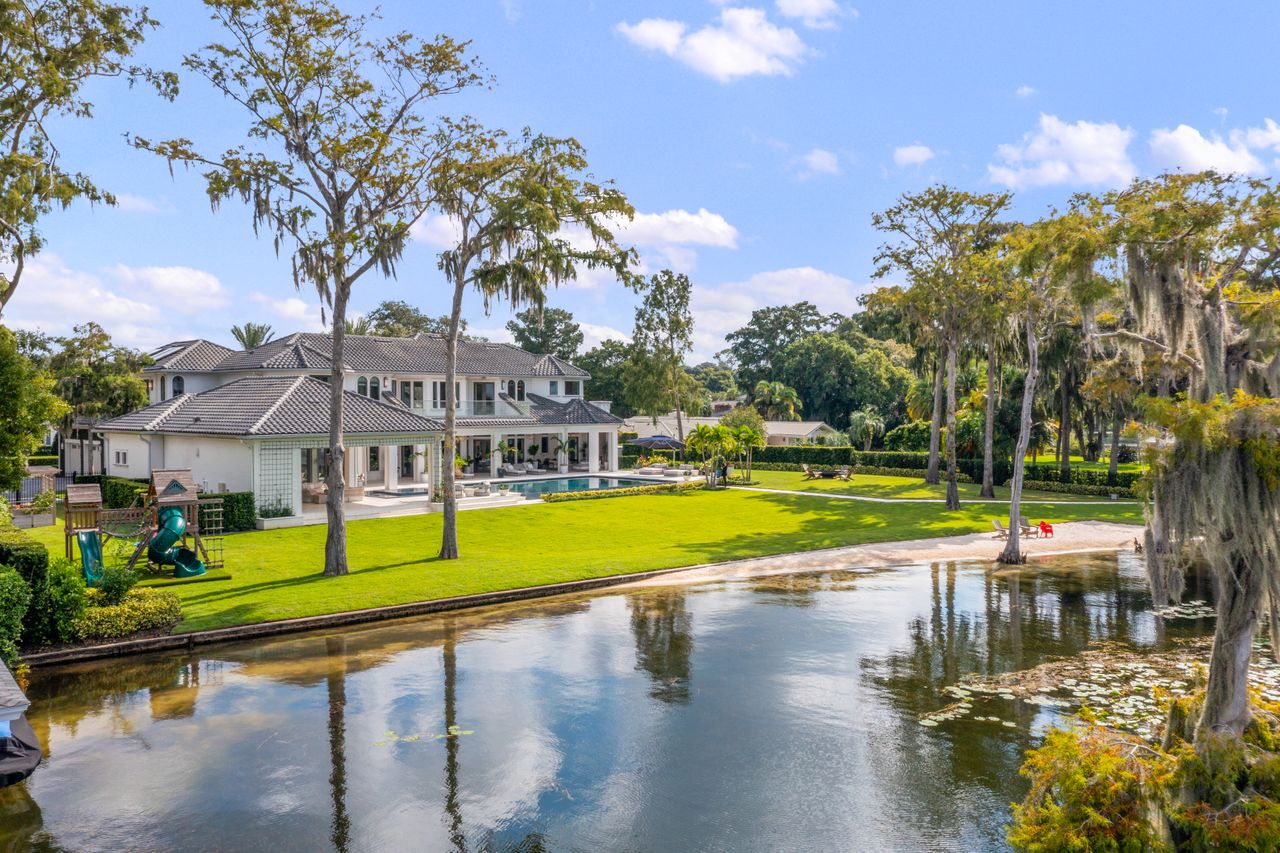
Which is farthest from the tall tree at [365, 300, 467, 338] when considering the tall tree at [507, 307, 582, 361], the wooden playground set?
the wooden playground set

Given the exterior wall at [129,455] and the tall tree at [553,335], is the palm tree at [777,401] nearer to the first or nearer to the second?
the tall tree at [553,335]

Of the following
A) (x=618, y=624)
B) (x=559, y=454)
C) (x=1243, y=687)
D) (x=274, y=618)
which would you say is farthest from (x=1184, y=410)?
(x=559, y=454)

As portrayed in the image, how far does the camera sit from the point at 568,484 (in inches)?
1859

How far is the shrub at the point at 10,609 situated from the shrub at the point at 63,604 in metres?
1.66

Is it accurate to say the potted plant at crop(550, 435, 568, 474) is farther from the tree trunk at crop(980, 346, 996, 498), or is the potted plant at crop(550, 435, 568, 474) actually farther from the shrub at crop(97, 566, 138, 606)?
the shrub at crop(97, 566, 138, 606)

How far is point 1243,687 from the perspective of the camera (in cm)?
868

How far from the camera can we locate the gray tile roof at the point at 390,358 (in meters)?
42.7

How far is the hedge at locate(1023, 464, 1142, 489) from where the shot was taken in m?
43.5

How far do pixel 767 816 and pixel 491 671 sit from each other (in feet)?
21.4

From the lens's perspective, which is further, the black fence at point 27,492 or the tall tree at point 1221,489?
the black fence at point 27,492

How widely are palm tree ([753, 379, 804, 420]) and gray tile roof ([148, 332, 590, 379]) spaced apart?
72.3 feet

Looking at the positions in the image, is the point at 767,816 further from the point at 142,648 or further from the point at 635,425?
the point at 635,425

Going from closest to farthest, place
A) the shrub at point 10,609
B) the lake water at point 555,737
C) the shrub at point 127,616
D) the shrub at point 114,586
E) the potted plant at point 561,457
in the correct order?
the lake water at point 555,737, the shrub at point 10,609, the shrub at point 127,616, the shrub at point 114,586, the potted plant at point 561,457

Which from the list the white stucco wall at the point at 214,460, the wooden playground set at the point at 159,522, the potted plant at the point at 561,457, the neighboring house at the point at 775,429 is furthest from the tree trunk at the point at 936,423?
the wooden playground set at the point at 159,522
